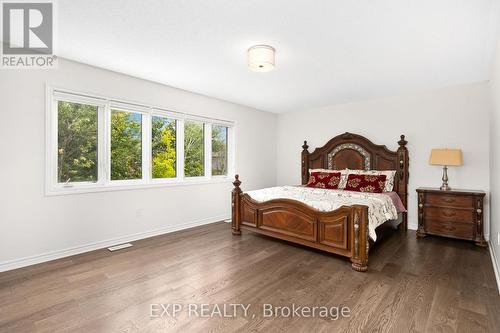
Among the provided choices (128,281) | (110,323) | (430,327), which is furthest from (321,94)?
(110,323)

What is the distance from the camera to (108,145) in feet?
11.4

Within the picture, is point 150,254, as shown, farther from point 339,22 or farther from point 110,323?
point 339,22

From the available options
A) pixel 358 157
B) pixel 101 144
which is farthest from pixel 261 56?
pixel 358 157

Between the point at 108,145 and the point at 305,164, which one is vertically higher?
the point at 108,145

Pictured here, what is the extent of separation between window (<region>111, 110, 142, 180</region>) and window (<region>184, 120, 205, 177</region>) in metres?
0.80

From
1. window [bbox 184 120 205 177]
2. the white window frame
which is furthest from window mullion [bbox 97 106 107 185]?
window [bbox 184 120 205 177]

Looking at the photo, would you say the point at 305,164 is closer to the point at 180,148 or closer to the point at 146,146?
the point at 180,148

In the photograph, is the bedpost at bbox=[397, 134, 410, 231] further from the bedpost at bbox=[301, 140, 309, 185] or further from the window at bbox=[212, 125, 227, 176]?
the window at bbox=[212, 125, 227, 176]

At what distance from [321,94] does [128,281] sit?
Answer: 151 inches

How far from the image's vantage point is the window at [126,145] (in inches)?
141

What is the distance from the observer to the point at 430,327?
69.9 inches

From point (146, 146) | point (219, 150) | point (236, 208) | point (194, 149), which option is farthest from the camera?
point (219, 150)

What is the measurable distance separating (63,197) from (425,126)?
17.0ft

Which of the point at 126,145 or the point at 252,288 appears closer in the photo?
the point at 252,288
